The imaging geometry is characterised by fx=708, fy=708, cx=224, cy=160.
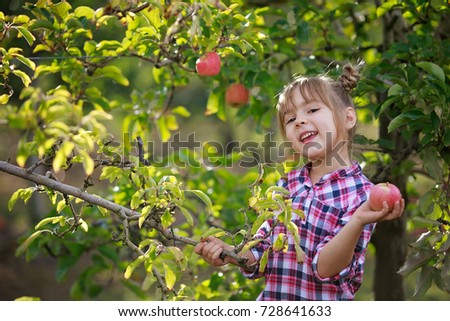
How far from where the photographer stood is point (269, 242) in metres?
2.01

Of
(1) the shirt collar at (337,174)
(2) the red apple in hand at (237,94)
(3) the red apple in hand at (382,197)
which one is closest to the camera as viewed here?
(3) the red apple in hand at (382,197)

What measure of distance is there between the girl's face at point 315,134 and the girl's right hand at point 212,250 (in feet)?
1.20

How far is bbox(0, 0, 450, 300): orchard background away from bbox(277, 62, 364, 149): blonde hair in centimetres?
15

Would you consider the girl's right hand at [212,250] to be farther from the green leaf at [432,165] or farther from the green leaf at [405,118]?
the green leaf at [432,165]

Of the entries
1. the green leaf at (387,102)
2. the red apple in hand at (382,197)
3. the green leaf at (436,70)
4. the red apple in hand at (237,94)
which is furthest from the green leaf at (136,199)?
the red apple in hand at (237,94)

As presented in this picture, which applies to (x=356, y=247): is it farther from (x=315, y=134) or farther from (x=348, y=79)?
(x=348, y=79)

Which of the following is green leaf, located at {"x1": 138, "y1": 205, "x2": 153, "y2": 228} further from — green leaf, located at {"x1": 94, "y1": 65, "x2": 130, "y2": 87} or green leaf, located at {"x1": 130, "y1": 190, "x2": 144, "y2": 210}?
green leaf, located at {"x1": 94, "y1": 65, "x2": 130, "y2": 87}

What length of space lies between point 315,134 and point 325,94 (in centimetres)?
14

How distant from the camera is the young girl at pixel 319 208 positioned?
1.80 meters

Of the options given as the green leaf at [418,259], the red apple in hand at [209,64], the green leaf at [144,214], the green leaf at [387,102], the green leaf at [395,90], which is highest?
the red apple in hand at [209,64]

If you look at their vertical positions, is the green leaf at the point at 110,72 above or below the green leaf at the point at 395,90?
above

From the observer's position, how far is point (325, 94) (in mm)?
2072

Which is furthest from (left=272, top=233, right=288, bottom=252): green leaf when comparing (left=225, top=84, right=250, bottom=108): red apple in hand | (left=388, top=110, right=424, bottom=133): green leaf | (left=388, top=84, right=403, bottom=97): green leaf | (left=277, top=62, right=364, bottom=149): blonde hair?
(left=225, top=84, right=250, bottom=108): red apple in hand

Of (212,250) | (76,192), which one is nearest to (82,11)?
(76,192)
